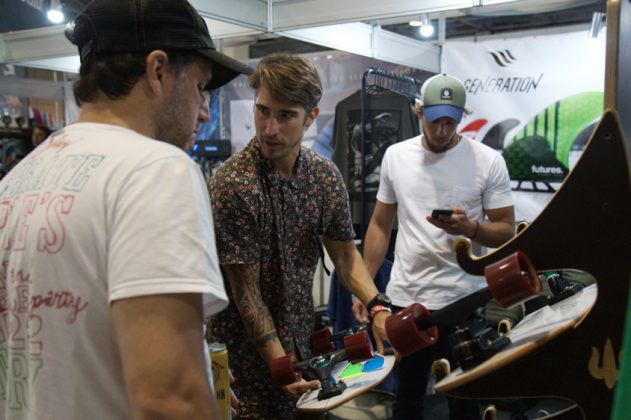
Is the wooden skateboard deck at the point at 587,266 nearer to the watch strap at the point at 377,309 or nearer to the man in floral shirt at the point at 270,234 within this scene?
the man in floral shirt at the point at 270,234

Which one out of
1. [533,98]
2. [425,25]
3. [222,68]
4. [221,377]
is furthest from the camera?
[533,98]

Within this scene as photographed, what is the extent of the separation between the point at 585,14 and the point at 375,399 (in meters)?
3.93

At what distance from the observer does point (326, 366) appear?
54.1 inches

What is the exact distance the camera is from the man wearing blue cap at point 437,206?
2.34 metres

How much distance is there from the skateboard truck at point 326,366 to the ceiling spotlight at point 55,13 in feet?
6.88

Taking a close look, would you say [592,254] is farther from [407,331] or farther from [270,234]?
[270,234]

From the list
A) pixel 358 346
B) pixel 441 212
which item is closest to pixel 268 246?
pixel 358 346

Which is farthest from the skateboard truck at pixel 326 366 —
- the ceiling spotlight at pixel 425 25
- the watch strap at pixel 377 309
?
the ceiling spotlight at pixel 425 25

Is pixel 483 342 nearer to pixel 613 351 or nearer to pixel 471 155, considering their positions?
pixel 613 351

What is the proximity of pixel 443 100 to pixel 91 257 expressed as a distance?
1.91 metres

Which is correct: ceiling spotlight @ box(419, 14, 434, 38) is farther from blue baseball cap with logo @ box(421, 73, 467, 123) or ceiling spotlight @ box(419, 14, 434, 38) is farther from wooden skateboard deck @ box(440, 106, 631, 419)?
wooden skateboard deck @ box(440, 106, 631, 419)

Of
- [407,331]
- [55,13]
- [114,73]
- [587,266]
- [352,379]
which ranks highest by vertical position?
[55,13]

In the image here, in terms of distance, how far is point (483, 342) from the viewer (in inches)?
31.1

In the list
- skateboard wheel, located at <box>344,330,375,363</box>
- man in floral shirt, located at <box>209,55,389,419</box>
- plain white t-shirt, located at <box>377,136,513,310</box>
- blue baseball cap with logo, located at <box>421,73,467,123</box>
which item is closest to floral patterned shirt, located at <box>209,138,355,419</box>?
man in floral shirt, located at <box>209,55,389,419</box>
